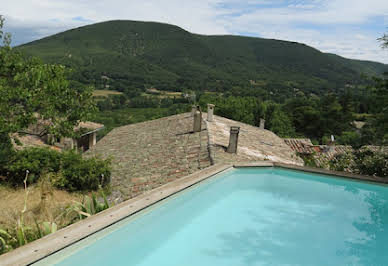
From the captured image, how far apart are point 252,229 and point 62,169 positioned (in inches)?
293

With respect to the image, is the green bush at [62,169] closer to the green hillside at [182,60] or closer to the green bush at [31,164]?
the green bush at [31,164]

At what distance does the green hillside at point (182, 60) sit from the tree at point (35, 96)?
80152mm

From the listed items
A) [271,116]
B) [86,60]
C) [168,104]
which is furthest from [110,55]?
[271,116]

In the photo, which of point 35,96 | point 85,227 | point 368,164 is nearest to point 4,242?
point 85,227

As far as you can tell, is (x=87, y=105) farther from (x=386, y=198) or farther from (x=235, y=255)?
(x=386, y=198)

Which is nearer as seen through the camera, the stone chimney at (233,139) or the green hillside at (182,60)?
the stone chimney at (233,139)

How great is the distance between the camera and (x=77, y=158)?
10.8 meters

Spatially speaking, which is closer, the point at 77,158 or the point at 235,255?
the point at 235,255

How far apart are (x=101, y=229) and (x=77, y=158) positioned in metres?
7.74

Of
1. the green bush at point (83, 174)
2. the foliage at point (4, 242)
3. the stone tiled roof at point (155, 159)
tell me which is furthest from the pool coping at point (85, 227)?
the green bush at point (83, 174)

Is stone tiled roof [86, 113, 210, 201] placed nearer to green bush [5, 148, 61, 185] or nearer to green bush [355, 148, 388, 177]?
green bush [5, 148, 61, 185]

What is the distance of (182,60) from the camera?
140 meters

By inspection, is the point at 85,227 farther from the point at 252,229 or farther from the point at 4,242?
the point at 252,229

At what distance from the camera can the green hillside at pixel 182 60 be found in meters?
108
